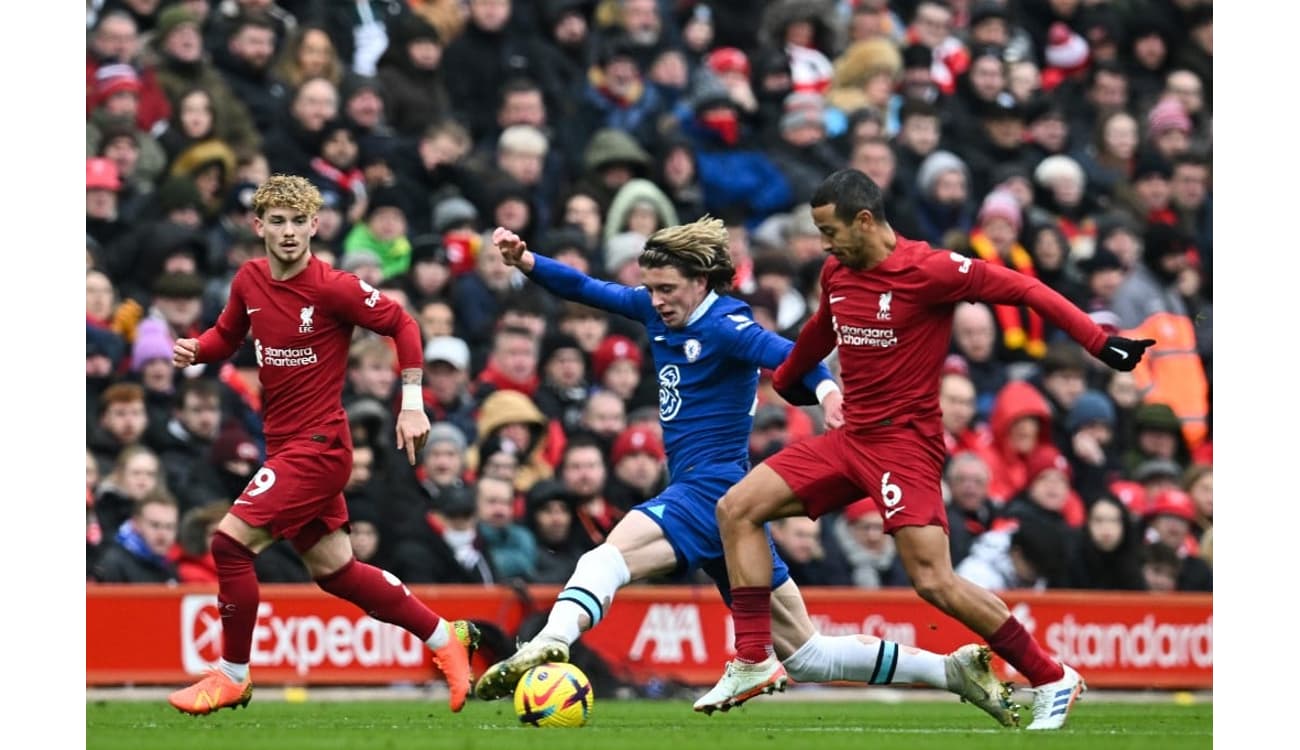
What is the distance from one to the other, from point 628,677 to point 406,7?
6568mm

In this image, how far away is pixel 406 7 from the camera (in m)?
19.7

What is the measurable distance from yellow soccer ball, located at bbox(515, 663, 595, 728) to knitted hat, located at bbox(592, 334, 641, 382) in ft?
21.5

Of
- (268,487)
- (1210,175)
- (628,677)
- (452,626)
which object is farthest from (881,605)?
(1210,175)

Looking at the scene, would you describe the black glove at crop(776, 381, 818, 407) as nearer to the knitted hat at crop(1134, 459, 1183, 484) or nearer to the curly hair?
the curly hair

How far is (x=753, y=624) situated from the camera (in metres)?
11.2

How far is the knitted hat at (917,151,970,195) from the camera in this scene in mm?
20297

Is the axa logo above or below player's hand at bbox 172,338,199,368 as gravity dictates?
below

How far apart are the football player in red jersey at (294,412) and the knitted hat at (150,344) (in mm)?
4006

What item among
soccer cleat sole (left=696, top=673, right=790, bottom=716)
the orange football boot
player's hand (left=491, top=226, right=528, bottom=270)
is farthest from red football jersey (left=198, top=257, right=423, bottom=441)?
soccer cleat sole (left=696, top=673, right=790, bottom=716)

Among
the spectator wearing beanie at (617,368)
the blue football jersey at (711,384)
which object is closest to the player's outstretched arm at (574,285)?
the blue football jersey at (711,384)

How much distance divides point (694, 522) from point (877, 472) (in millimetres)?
943

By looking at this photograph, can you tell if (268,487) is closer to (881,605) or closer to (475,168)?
(881,605)

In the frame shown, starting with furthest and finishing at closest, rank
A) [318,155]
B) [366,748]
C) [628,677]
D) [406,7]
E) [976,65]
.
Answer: [976,65] < [406,7] < [318,155] < [628,677] < [366,748]

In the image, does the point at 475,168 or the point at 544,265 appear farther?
the point at 475,168
